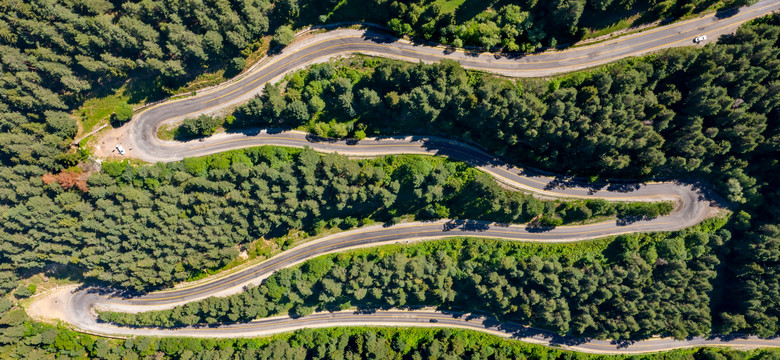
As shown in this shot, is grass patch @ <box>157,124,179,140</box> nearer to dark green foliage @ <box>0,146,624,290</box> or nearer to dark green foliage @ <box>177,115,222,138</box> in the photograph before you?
dark green foliage @ <box>177,115,222,138</box>

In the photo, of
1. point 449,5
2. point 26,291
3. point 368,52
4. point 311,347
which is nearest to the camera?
point 449,5

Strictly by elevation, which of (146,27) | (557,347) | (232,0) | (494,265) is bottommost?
(557,347)

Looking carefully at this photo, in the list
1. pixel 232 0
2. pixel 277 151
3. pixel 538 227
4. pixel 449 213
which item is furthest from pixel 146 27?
pixel 538 227

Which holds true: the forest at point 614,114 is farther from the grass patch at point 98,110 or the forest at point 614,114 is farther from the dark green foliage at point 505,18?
the grass patch at point 98,110

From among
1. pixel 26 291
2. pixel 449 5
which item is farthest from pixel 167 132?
pixel 449 5

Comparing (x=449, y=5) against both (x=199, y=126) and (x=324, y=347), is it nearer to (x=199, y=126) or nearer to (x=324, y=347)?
(x=199, y=126)

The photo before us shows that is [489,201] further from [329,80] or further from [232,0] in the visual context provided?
[232,0]
